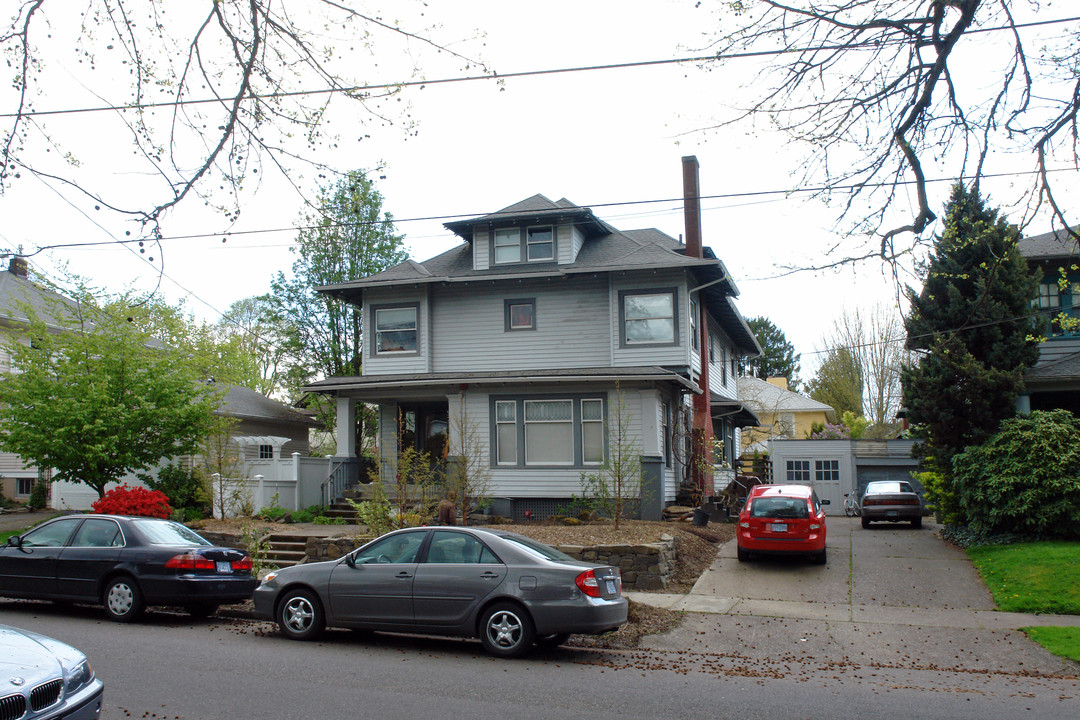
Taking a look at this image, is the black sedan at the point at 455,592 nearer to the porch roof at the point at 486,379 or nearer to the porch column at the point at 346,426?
the porch roof at the point at 486,379

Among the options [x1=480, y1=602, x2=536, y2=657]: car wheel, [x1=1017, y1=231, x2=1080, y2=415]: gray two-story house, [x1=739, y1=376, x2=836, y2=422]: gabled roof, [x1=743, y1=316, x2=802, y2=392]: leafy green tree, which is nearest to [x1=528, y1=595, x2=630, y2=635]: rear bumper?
[x1=480, y1=602, x2=536, y2=657]: car wheel

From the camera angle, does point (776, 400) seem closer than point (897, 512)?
No

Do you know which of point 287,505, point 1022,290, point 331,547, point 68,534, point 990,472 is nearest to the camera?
point 68,534

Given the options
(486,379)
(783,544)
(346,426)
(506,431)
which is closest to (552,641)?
(783,544)

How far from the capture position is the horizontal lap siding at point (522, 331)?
76.6ft

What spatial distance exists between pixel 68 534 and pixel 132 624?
6.17 ft

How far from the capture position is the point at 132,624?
1130 cm

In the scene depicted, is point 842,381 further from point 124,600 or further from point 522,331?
point 124,600

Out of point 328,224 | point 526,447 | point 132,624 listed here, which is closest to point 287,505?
point 526,447

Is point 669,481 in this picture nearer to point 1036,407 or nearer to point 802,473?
point 1036,407

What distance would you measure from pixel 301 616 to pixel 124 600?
2969 millimetres

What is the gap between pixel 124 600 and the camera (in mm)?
11461

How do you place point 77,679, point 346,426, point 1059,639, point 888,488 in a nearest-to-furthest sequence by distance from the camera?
point 77,679
point 1059,639
point 346,426
point 888,488

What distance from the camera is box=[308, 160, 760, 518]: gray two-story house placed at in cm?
2173
